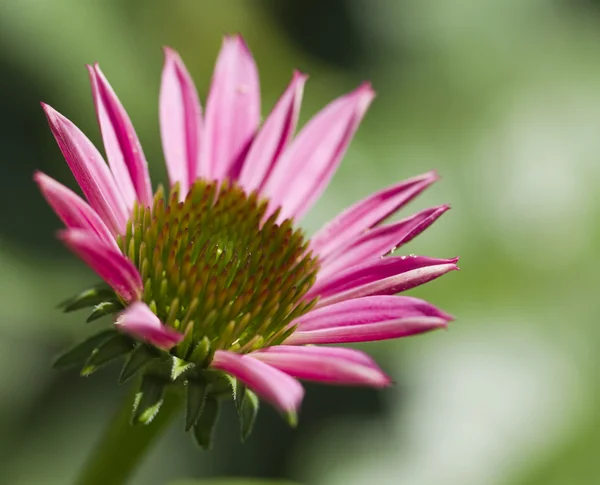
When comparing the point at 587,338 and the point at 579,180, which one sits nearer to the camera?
the point at 587,338

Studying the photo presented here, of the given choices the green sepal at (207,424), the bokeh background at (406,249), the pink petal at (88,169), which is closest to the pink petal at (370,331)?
the green sepal at (207,424)

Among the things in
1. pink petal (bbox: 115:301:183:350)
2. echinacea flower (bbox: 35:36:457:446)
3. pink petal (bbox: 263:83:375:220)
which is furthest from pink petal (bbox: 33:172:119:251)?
pink petal (bbox: 263:83:375:220)

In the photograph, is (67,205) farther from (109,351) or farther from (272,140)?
(272,140)

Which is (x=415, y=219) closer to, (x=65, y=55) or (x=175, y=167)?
(x=175, y=167)

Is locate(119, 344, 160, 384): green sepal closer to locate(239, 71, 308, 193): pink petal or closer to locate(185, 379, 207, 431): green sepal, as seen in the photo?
locate(185, 379, 207, 431): green sepal

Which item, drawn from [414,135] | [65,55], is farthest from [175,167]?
[414,135]

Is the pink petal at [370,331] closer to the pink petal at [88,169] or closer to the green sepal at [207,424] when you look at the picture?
the green sepal at [207,424]

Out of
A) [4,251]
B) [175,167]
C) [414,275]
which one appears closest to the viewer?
[414,275]
